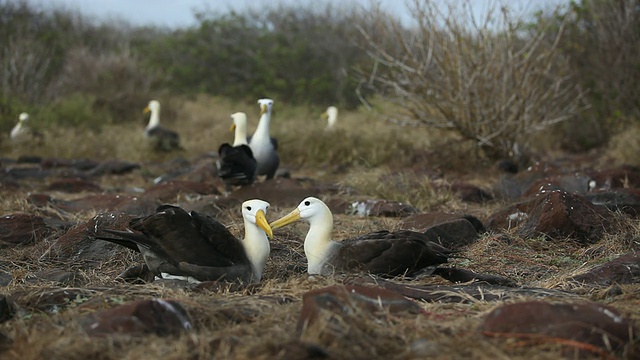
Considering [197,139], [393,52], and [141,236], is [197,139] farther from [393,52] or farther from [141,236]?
[141,236]

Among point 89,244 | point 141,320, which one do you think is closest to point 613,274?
point 141,320

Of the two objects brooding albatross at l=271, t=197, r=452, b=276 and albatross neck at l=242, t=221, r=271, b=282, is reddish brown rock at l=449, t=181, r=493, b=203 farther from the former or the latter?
albatross neck at l=242, t=221, r=271, b=282

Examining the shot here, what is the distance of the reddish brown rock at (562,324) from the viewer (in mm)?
3140

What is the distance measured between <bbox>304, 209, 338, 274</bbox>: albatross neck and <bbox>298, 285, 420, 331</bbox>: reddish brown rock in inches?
43.0

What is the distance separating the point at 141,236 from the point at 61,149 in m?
11.3

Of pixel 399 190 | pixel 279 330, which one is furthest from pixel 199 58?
pixel 279 330

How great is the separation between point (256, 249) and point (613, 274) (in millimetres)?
1990

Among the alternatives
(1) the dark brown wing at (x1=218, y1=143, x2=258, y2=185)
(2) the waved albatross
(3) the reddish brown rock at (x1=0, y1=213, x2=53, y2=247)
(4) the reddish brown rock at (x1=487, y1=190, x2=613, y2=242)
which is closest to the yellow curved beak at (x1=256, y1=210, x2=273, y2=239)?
(3) the reddish brown rock at (x1=0, y1=213, x2=53, y2=247)

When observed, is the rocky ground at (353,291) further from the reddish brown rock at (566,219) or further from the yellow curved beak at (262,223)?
the yellow curved beak at (262,223)

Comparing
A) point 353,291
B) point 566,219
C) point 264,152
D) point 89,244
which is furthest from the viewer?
point 264,152

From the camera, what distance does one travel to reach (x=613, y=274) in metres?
4.64

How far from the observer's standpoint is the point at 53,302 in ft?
13.2

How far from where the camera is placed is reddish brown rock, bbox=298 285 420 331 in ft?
10.9

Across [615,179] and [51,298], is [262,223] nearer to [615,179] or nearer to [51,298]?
[51,298]
